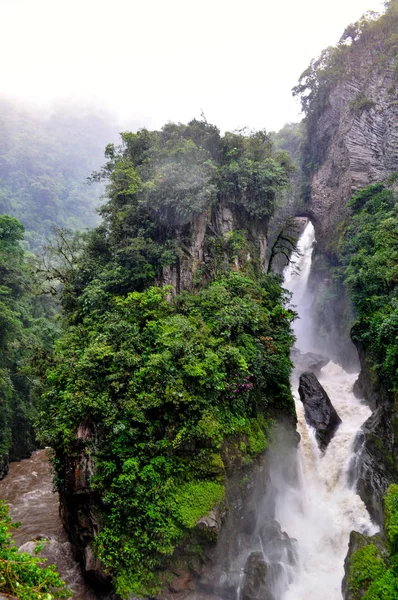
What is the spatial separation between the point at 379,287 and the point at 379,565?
1144 centimetres

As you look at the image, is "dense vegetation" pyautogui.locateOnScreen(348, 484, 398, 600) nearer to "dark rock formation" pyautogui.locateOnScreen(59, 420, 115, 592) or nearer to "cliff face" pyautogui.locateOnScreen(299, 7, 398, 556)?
"dark rock formation" pyautogui.locateOnScreen(59, 420, 115, 592)

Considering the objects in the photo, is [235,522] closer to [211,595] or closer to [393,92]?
[211,595]

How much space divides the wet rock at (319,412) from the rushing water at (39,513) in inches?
439

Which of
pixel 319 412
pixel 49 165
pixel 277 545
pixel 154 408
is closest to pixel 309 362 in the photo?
pixel 319 412

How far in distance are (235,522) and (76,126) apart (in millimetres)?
155200

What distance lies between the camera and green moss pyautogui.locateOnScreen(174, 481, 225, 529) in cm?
904

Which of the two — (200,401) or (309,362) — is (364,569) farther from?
(309,362)

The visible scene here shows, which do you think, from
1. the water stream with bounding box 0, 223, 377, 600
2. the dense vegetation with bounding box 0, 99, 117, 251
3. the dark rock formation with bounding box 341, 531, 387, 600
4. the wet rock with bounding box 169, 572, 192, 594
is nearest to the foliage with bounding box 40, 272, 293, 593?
the wet rock with bounding box 169, 572, 192, 594

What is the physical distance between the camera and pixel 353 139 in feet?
92.3

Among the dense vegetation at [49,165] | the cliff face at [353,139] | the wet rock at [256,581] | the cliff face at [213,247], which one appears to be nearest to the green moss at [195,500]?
the wet rock at [256,581]

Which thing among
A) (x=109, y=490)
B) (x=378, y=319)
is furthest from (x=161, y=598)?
(x=378, y=319)

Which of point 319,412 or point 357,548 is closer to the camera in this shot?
point 357,548

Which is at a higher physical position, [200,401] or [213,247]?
[213,247]

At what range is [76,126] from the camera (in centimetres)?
13662
